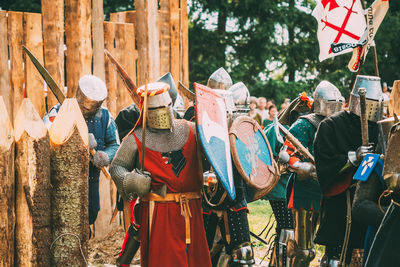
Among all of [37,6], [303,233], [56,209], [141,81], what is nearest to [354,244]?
[303,233]

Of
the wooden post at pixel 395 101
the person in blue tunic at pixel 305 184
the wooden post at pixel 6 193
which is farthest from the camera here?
the person in blue tunic at pixel 305 184

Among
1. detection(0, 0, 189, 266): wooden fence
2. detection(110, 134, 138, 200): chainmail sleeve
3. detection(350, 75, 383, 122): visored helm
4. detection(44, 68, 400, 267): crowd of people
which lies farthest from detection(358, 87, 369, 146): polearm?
detection(0, 0, 189, 266): wooden fence

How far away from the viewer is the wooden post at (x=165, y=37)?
328 inches

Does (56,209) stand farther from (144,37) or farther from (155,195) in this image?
(144,37)

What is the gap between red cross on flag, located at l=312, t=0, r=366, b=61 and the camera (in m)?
5.15

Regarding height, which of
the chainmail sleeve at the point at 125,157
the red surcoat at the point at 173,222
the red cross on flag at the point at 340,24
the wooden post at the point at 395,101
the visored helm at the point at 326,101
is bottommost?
the red surcoat at the point at 173,222

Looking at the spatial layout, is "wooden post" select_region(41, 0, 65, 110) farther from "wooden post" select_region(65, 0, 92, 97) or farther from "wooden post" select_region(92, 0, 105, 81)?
"wooden post" select_region(92, 0, 105, 81)

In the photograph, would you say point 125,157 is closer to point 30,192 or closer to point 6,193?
point 30,192

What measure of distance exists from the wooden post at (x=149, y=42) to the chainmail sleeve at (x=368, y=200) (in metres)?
4.27

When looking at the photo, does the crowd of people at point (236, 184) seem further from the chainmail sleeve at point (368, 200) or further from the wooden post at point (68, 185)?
the wooden post at point (68, 185)

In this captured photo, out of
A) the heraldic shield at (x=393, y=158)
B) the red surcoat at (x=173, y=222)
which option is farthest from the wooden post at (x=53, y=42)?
the heraldic shield at (x=393, y=158)

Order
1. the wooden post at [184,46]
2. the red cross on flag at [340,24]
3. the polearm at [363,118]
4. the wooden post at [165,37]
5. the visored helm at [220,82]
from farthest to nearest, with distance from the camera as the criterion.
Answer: the wooden post at [184,46], the wooden post at [165,37], the visored helm at [220,82], the red cross on flag at [340,24], the polearm at [363,118]

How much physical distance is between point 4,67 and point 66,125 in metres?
3.21

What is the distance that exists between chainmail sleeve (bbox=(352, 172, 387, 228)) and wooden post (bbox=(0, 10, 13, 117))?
13.9ft
